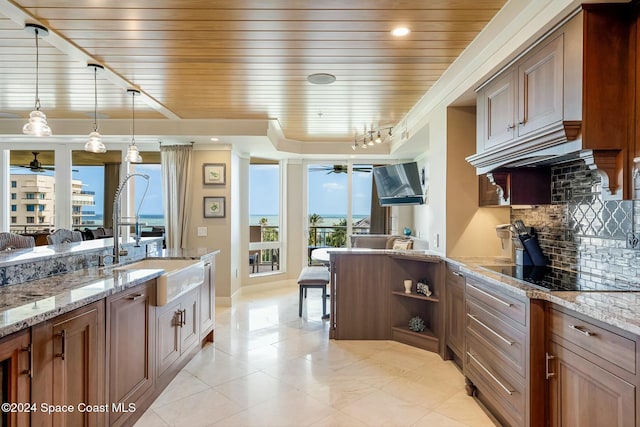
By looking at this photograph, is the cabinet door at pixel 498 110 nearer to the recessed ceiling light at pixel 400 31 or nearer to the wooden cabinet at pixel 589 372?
the recessed ceiling light at pixel 400 31

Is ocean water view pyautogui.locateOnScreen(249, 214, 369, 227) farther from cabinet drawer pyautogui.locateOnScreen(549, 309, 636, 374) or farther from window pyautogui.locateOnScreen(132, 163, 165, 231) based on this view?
cabinet drawer pyautogui.locateOnScreen(549, 309, 636, 374)

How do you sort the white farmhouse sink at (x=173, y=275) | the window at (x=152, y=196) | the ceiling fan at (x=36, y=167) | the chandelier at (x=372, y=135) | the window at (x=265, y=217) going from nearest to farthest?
the white farmhouse sink at (x=173, y=275) < the chandelier at (x=372, y=135) < the window at (x=152, y=196) < the ceiling fan at (x=36, y=167) < the window at (x=265, y=217)

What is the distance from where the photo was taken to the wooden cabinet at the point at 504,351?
174 centimetres

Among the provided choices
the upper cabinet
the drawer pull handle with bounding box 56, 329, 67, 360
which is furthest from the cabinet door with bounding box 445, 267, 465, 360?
the drawer pull handle with bounding box 56, 329, 67, 360

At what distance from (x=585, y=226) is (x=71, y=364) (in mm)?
2923

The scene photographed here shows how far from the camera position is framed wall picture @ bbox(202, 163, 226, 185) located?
488 cm

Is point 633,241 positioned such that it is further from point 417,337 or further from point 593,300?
point 417,337

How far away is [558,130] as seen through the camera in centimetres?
170

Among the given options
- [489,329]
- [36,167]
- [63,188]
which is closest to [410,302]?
[489,329]

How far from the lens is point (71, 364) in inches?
61.3

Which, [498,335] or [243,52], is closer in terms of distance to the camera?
[498,335]

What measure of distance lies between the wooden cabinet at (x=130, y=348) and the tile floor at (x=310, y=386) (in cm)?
22

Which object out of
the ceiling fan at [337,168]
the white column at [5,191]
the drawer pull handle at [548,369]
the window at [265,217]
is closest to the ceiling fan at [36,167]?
the white column at [5,191]

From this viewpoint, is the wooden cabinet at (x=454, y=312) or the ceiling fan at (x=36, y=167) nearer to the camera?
the wooden cabinet at (x=454, y=312)
